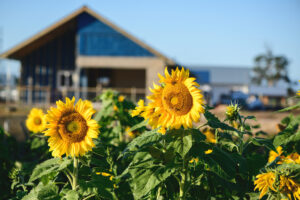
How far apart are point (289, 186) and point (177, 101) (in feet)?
2.50

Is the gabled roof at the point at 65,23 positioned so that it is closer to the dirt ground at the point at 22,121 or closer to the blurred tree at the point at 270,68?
the dirt ground at the point at 22,121

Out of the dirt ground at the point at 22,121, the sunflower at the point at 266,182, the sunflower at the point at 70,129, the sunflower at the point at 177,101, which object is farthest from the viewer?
the dirt ground at the point at 22,121

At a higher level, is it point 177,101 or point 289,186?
point 177,101

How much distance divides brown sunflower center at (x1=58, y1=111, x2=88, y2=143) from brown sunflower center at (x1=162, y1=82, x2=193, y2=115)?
552 millimetres

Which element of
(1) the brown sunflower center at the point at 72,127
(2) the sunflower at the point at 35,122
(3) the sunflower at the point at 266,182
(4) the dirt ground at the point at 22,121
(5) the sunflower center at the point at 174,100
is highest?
(5) the sunflower center at the point at 174,100

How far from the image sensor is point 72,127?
79.0 inches

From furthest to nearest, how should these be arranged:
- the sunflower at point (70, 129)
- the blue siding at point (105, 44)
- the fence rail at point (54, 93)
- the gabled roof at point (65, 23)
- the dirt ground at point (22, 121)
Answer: the blue siding at point (105, 44) < the fence rail at point (54, 93) < the gabled roof at point (65, 23) < the dirt ground at point (22, 121) < the sunflower at point (70, 129)

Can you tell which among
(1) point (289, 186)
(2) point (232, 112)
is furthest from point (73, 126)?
(1) point (289, 186)

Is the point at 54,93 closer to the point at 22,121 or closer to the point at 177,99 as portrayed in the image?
the point at 22,121

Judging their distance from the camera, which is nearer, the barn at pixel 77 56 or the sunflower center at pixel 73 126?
the sunflower center at pixel 73 126

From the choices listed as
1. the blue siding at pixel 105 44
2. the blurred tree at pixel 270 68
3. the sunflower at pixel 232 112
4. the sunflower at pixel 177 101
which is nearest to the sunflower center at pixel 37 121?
the sunflower at pixel 177 101

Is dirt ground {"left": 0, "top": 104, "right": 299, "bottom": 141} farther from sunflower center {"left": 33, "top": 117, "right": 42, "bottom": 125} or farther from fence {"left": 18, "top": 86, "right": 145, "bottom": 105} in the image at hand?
fence {"left": 18, "top": 86, "right": 145, "bottom": 105}

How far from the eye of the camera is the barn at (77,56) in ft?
66.5

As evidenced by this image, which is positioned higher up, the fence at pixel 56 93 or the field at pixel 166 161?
the fence at pixel 56 93
